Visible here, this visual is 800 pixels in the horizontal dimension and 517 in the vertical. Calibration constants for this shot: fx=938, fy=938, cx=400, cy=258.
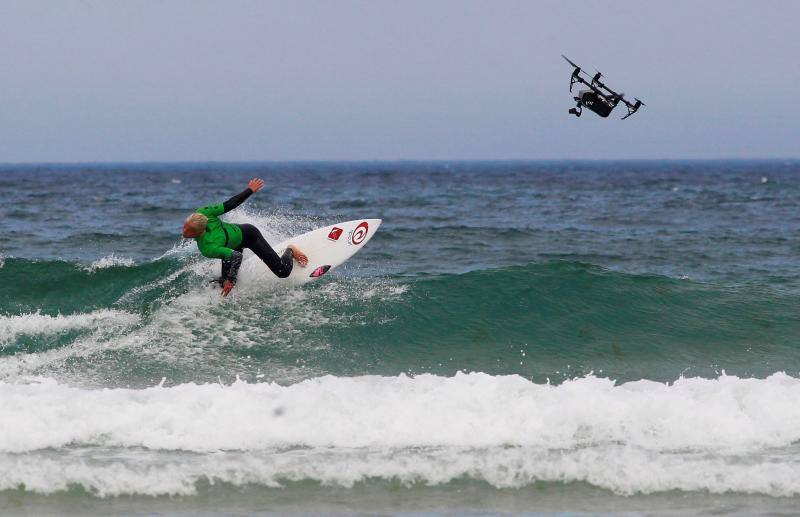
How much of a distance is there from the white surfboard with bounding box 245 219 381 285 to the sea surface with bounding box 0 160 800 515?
0.49 feet

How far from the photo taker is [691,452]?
7.46m

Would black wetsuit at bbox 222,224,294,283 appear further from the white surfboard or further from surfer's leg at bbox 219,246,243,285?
the white surfboard

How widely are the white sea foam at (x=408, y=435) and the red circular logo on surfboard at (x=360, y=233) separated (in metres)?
4.52

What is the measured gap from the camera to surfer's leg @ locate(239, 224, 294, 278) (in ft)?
37.9

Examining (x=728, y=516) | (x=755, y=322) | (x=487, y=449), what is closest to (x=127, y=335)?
(x=487, y=449)

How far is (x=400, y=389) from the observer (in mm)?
8648

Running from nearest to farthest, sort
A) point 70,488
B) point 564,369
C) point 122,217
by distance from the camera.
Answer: point 70,488
point 564,369
point 122,217

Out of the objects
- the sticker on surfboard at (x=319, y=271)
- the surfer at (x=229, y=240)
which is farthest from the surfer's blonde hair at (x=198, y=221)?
the sticker on surfboard at (x=319, y=271)

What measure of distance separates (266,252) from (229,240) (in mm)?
656

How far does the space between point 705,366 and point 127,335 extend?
22.5 feet

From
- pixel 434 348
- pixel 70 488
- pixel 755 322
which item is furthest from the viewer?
pixel 755 322

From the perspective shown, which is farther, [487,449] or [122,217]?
[122,217]

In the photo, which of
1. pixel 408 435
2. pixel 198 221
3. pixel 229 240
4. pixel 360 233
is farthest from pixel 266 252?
pixel 408 435

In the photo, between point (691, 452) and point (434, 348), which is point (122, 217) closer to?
point (434, 348)
